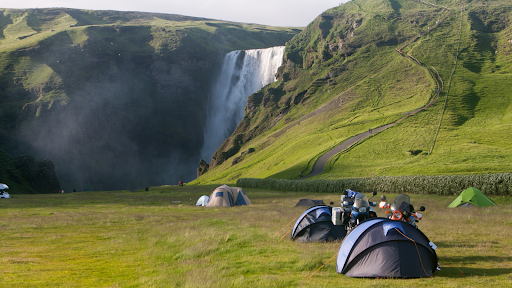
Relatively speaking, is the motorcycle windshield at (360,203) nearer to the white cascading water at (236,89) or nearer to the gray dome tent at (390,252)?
the gray dome tent at (390,252)

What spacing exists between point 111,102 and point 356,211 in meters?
137

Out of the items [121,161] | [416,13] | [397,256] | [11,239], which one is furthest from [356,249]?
[416,13]

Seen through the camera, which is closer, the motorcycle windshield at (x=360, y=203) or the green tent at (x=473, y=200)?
the motorcycle windshield at (x=360, y=203)

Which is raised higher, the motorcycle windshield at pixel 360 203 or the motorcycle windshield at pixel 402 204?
the motorcycle windshield at pixel 402 204

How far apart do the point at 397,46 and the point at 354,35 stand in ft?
59.8

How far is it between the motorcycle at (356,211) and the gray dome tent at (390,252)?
164cm

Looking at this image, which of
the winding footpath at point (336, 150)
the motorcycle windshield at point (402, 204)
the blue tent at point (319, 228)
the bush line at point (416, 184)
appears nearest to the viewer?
the motorcycle windshield at point (402, 204)

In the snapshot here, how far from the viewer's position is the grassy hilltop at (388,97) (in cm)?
6134

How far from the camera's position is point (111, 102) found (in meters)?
135

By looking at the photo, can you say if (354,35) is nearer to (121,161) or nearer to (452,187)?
(121,161)

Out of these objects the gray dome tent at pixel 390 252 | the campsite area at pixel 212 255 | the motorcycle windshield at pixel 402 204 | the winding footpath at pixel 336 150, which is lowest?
the winding footpath at pixel 336 150

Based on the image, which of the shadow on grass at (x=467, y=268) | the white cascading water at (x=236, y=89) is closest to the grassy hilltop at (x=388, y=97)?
the white cascading water at (x=236, y=89)

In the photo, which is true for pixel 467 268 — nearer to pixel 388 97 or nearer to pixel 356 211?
pixel 356 211

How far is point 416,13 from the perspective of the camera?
13688 cm
